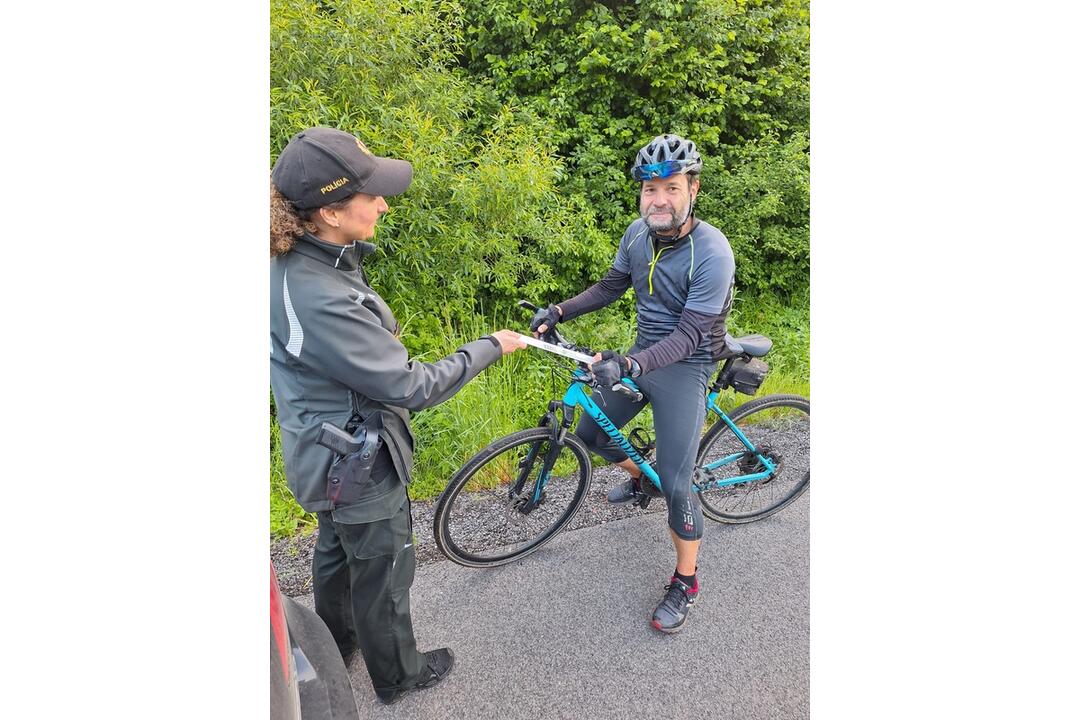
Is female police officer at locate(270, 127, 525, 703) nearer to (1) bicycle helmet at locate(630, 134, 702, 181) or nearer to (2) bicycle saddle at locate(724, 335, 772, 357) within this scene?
(1) bicycle helmet at locate(630, 134, 702, 181)

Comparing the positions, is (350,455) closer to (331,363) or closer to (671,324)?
(331,363)

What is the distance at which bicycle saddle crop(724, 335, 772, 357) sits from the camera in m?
2.38

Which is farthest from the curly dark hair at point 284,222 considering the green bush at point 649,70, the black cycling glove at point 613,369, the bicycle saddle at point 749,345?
the green bush at point 649,70

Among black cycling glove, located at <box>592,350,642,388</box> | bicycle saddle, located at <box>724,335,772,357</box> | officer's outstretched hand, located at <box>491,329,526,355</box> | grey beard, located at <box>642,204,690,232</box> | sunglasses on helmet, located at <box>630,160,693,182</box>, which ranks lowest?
bicycle saddle, located at <box>724,335,772,357</box>

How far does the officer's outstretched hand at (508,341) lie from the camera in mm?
1684

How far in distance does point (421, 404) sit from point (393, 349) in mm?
165

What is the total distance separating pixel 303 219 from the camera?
1385 mm

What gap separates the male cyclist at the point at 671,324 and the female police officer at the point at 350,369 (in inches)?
24.7

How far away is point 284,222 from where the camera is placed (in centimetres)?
134

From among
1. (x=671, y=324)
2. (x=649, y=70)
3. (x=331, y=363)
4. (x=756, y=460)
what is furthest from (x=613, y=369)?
(x=649, y=70)

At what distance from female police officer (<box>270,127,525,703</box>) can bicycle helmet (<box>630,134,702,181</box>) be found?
0.79 meters

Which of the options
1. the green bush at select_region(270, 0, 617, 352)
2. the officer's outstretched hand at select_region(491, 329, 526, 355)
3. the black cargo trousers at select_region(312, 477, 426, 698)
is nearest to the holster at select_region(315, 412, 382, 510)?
the black cargo trousers at select_region(312, 477, 426, 698)

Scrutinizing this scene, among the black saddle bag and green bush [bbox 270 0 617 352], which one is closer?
green bush [bbox 270 0 617 352]

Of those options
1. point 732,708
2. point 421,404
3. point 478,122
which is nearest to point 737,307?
point 478,122
